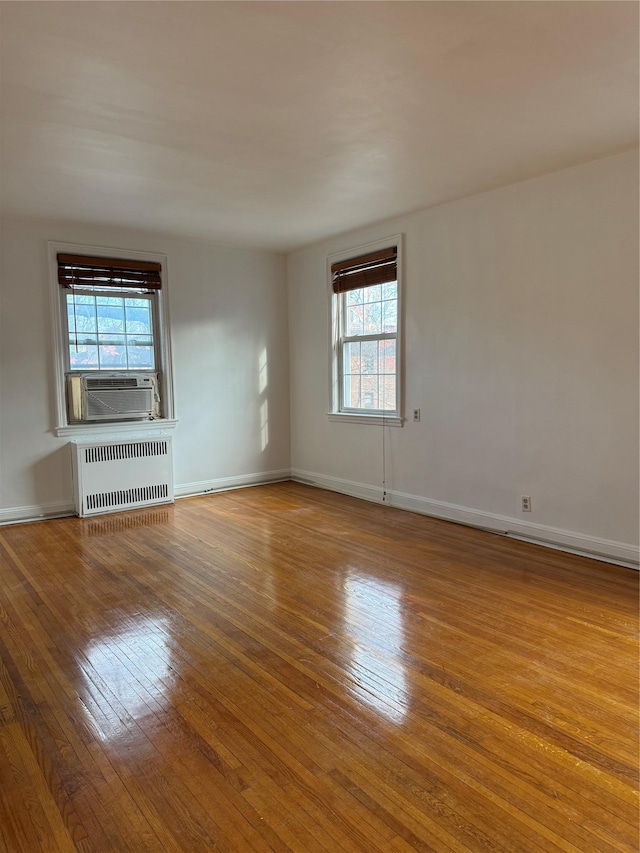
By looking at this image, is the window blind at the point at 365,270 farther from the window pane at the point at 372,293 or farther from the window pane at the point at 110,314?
the window pane at the point at 110,314

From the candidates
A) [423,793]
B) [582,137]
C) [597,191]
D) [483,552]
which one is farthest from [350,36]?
[483,552]

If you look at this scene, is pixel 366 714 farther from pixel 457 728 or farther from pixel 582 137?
pixel 582 137

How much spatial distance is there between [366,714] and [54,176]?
3.74 meters

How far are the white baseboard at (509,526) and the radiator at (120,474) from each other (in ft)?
5.92

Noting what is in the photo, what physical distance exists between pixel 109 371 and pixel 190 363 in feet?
2.67

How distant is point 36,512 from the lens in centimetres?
516

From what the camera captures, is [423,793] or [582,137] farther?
[582,137]

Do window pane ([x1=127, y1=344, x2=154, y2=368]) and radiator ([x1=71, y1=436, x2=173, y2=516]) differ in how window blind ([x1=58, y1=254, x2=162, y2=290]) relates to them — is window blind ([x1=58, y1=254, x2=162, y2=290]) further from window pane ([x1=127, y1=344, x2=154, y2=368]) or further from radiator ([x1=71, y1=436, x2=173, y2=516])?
radiator ([x1=71, y1=436, x2=173, y2=516])

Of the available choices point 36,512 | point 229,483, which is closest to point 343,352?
point 229,483

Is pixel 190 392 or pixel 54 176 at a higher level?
pixel 54 176

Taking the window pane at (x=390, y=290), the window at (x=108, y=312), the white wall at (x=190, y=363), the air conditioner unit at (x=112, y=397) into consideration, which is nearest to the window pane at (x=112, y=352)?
the window at (x=108, y=312)

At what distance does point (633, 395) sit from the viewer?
3594 mm

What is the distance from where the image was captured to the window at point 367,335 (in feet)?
17.5

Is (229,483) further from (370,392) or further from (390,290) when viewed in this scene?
(390,290)
